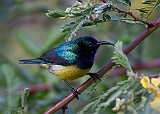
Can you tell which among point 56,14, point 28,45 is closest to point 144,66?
point 28,45

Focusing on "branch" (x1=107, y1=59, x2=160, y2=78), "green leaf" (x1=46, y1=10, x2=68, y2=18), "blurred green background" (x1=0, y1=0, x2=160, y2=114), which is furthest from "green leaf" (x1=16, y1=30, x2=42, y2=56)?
"green leaf" (x1=46, y1=10, x2=68, y2=18)

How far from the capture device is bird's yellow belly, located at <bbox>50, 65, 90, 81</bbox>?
7.41ft

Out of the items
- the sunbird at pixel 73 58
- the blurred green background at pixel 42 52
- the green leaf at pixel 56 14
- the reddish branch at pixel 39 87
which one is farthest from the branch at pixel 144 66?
the green leaf at pixel 56 14

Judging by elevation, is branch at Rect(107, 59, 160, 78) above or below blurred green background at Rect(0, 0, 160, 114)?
below

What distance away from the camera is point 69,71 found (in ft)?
7.59

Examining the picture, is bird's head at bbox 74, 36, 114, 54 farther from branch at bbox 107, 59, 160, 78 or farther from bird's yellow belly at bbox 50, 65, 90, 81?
branch at bbox 107, 59, 160, 78

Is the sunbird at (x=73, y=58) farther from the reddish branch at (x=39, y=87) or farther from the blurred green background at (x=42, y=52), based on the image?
the reddish branch at (x=39, y=87)

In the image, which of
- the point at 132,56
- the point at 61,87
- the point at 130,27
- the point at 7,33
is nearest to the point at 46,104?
the point at 61,87

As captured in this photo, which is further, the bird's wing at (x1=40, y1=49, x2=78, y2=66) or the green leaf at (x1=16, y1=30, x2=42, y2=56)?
the green leaf at (x1=16, y1=30, x2=42, y2=56)

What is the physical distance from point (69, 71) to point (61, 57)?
0.13 meters

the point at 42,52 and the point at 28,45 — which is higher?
the point at 28,45

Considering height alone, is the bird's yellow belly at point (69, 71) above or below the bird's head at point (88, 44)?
below

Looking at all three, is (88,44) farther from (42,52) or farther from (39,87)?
(42,52)

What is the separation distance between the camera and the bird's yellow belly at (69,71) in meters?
2.26
